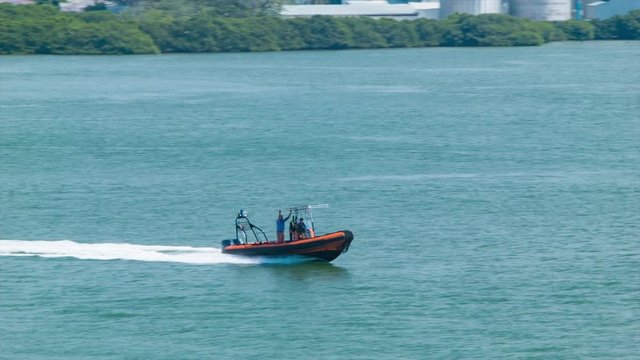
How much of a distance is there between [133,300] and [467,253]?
40.3 ft

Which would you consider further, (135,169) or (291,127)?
(291,127)

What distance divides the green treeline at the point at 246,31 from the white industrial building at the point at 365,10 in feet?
57.6

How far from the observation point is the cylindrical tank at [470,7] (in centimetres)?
16938

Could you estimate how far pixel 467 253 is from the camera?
159 ft

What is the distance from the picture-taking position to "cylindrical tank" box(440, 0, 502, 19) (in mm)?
169375

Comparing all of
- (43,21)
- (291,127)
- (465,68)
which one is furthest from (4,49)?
(291,127)

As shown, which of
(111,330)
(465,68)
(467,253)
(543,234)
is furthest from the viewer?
(465,68)

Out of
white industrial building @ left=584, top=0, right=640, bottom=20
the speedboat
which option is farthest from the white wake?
white industrial building @ left=584, top=0, right=640, bottom=20

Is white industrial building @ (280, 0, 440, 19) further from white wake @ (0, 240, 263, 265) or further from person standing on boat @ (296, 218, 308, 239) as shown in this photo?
person standing on boat @ (296, 218, 308, 239)

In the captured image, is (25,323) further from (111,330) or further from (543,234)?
(543,234)

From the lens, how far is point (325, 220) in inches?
2146

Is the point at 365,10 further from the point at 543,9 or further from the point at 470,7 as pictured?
the point at 543,9

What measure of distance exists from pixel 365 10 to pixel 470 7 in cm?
1359

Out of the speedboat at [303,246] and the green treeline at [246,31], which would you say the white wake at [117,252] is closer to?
the speedboat at [303,246]
